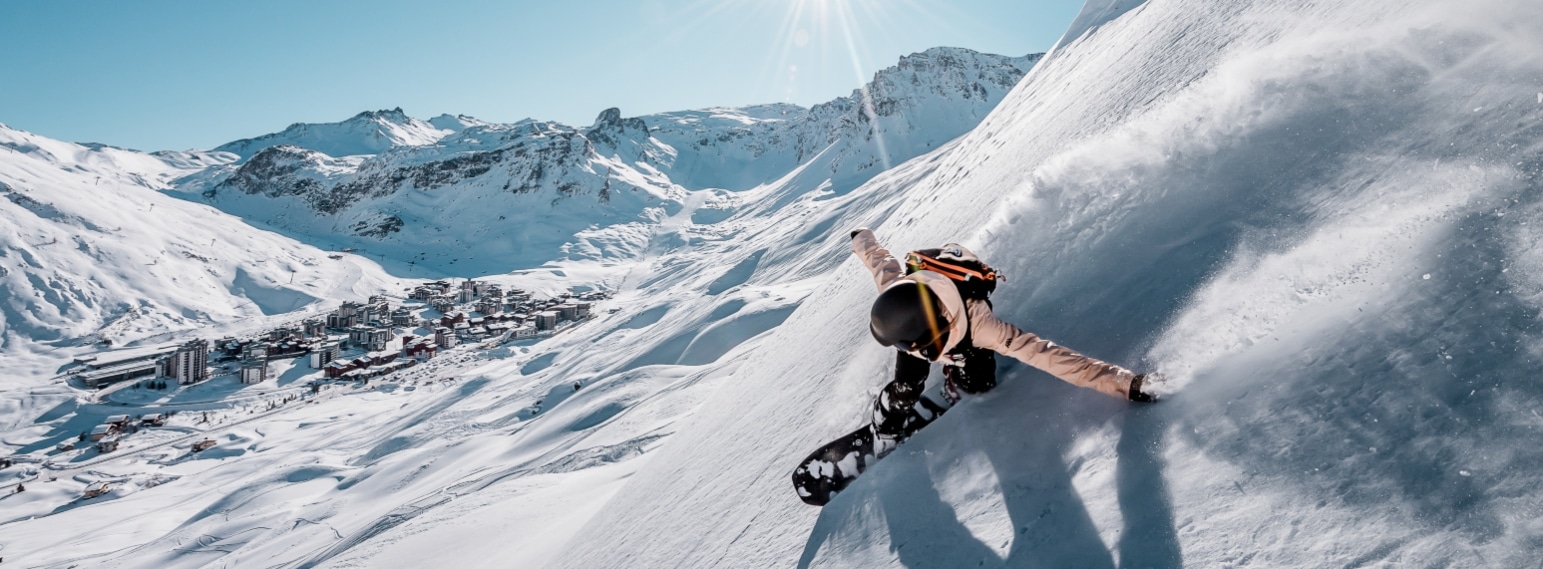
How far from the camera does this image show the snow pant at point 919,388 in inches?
114

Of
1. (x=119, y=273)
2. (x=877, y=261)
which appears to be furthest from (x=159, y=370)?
(x=877, y=261)

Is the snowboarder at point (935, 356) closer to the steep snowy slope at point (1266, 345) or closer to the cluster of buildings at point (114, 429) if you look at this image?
the steep snowy slope at point (1266, 345)

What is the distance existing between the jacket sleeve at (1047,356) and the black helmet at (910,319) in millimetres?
236

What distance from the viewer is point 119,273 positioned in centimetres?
8225

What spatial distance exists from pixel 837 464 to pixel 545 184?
157701 mm

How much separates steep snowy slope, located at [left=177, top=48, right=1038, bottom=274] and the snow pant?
95.9 m

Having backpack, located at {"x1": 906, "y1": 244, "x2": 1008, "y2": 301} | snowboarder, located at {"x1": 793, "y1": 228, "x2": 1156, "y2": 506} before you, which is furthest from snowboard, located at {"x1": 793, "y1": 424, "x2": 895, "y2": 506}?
backpack, located at {"x1": 906, "y1": 244, "x2": 1008, "y2": 301}

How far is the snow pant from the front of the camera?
2.90m

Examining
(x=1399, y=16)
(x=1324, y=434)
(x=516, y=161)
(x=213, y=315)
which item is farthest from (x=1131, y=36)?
(x=516, y=161)

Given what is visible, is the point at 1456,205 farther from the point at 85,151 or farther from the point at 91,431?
the point at 85,151

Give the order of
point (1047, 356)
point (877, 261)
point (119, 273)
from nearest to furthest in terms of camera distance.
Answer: point (1047, 356) → point (877, 261) → point (119, 273)

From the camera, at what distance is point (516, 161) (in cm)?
15600

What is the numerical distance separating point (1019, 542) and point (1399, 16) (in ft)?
12.1

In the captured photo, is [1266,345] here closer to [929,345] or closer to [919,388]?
[929,345]
